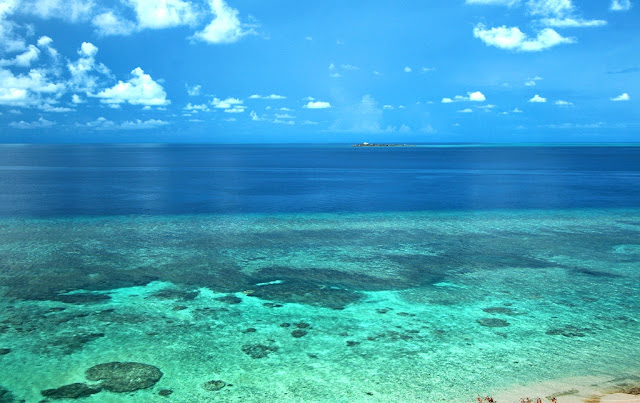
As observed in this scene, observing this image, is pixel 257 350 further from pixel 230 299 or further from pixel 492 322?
pixel 492 322

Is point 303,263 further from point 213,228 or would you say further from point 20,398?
point 20,398

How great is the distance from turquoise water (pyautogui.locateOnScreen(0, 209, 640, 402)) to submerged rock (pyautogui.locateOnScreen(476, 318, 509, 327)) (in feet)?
0.17

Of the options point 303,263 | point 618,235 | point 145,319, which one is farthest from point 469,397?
point 618,235

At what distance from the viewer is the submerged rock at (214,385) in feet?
34.2

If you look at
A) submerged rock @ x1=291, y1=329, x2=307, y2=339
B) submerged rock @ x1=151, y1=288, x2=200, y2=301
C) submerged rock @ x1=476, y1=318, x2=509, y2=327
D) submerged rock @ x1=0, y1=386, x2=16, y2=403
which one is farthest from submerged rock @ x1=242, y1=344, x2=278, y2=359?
submerged rock @ x1=476, y1=318, x2=509, y2=327

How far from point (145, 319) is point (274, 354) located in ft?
14.0

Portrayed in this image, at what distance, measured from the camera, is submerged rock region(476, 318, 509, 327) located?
1357 centimetres

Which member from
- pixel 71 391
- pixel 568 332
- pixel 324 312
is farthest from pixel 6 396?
pixel 568 332

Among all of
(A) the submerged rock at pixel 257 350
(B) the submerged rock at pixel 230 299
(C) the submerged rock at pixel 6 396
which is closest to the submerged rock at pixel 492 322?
(A) the submerged rock at pixel 257 350

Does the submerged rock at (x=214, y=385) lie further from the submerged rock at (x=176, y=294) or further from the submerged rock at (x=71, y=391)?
the submerged rock at (x=176, y=294)

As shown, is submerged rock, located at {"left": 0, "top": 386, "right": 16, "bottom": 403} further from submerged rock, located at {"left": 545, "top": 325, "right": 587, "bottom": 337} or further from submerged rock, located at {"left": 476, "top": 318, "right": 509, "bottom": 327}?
submerged rock, located at {"left": 545, "top": 325, "right": 587, "bottom": 337}

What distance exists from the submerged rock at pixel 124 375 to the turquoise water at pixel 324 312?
0.20 meters

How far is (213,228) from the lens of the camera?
2823 centimetres

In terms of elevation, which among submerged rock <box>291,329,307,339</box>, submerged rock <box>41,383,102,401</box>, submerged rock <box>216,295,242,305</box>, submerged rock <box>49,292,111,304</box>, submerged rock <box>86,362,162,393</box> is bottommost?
submerged rock <box>41,383,102,401</box>
